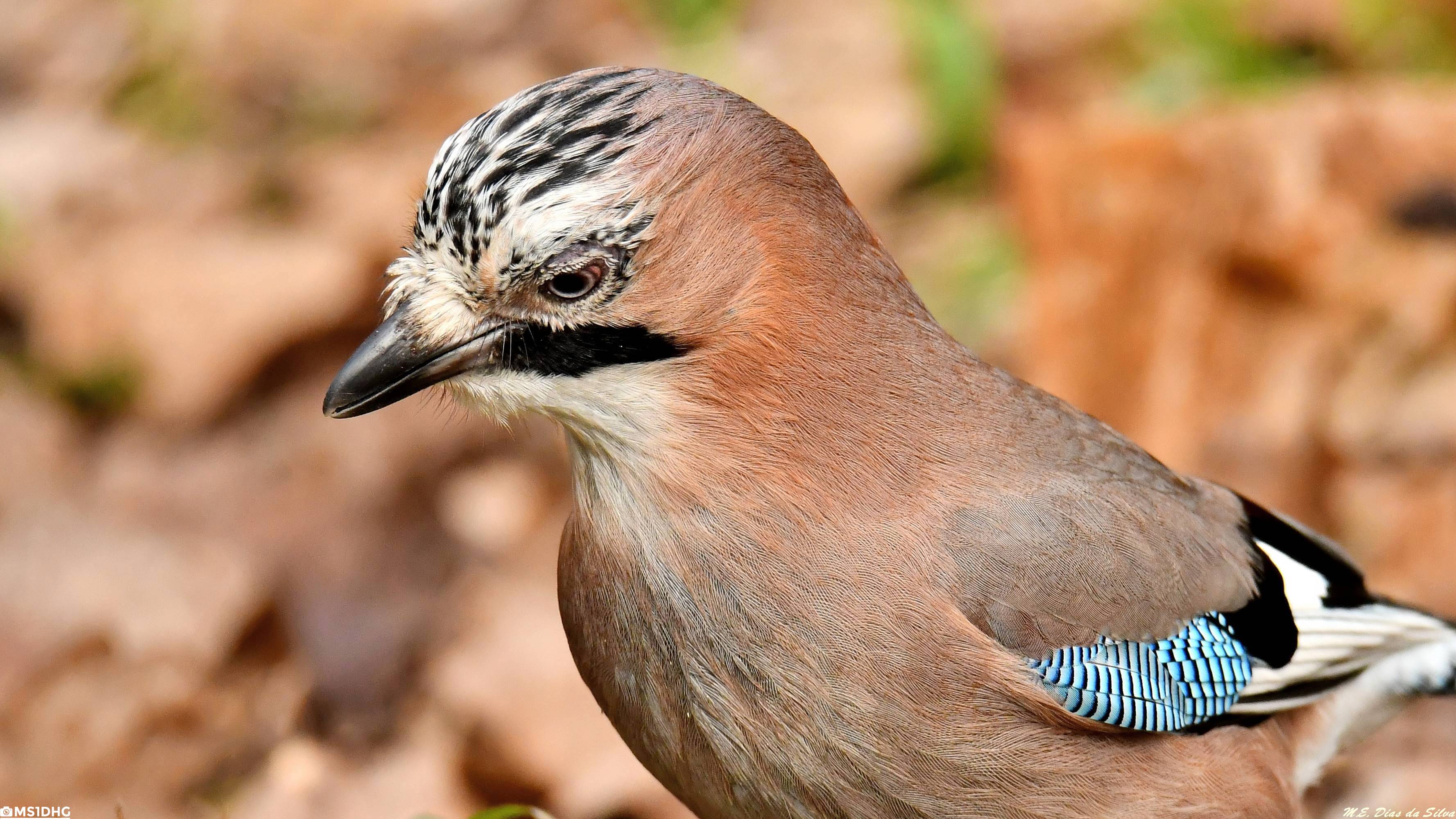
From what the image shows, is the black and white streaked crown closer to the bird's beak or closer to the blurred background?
the bird's beak

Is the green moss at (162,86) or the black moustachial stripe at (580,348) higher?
the green moss at (162,86)

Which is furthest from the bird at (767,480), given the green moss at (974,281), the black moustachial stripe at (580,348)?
the green moss at (974,281)

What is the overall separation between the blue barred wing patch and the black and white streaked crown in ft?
4.47

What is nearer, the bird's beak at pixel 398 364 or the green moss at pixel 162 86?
the bird's beak at pixel 398 364

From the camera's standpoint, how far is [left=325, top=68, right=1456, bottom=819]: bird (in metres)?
3.25

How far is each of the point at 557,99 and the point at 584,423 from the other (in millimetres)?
677

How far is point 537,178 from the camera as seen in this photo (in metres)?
3.15

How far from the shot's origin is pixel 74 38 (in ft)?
28.6

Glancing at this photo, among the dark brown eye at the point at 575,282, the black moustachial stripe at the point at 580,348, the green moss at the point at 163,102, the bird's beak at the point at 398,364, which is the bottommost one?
the bird's beak at the point at 398,364

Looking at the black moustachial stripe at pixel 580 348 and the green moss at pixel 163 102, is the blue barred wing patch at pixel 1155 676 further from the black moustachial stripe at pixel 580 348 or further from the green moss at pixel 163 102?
the green moss at pixel 163 102

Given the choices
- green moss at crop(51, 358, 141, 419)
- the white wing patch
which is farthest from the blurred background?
the white wing patch

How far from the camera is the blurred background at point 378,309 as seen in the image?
5.07 meters

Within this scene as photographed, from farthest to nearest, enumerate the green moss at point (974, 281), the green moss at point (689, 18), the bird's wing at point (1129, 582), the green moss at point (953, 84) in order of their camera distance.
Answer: the green moss at point (689, 18)
the green moss at point (953, 84)
the green moss at point (974, 281)
the bird's wing at point (1129, 582)

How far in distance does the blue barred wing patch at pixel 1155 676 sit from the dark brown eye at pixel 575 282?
4.14 feet
